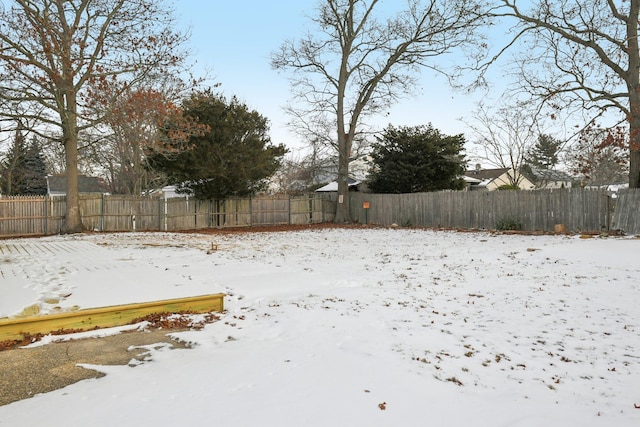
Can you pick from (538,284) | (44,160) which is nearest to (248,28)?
(538,284)

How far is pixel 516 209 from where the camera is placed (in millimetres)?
15875

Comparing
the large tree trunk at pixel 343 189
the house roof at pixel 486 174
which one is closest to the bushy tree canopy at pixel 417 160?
the large tree trunk at pixel 343 189

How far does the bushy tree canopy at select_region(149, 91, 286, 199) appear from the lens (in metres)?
18.6

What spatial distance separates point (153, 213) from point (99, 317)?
49.2 ft

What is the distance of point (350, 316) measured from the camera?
195 inches

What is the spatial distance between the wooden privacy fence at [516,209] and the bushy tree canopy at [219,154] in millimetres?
6099

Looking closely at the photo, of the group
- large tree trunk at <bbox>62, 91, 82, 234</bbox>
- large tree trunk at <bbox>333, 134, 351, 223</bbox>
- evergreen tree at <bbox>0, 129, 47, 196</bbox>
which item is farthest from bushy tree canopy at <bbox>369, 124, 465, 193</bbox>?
evergreen tree at <bbox>0, 129, 47, 196</bbox>

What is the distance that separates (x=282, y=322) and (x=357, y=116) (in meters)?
20.1

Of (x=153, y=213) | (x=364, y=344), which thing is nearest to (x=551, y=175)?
(x=153, y=213)

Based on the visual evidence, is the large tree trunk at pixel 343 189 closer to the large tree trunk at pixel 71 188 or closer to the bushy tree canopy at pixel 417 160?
the bushy tree canopy at pixel 417 160

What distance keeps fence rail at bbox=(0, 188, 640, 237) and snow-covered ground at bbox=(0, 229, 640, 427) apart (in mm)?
6070

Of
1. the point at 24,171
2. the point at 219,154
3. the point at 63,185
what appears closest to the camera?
the point at 219,154

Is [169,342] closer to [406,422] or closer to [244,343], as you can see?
[244,343]

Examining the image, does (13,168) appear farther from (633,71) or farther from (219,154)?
(633,71)
